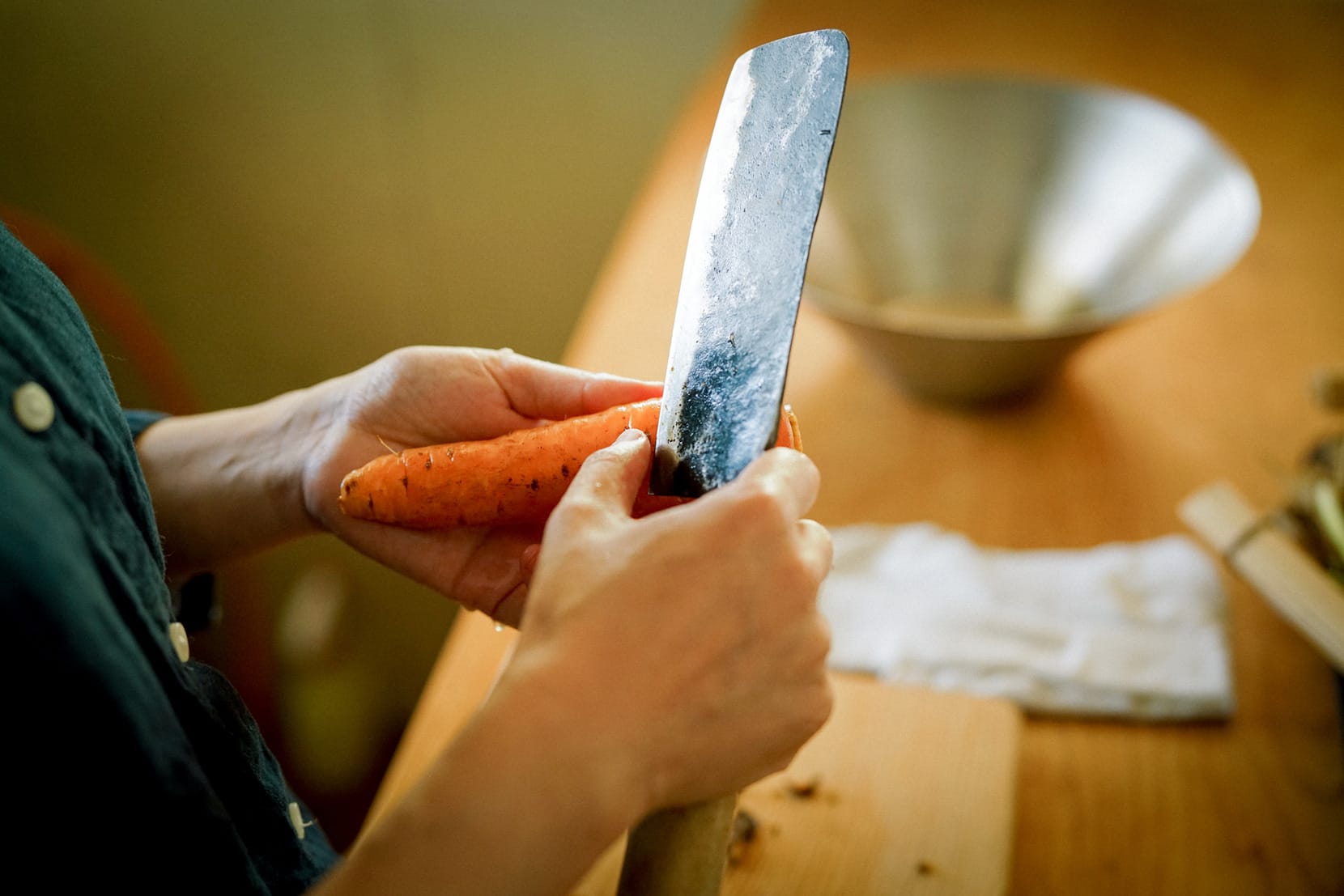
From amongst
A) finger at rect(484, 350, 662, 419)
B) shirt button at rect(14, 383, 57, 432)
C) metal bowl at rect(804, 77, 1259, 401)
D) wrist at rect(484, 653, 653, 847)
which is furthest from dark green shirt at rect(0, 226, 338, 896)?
metal bowl at rect(804, 77, 1259, 401)

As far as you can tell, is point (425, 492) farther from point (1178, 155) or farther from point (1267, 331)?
point (1267, 331)

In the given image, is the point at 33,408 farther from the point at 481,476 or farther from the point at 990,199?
the point at 990,199

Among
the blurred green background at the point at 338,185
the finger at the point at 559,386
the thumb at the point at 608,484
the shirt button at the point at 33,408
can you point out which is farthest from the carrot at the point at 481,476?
the blurred green background at the point at 338,185

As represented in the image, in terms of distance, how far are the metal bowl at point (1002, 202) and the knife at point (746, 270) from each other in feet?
1.74

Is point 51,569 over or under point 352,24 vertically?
under

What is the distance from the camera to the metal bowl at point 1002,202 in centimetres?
111

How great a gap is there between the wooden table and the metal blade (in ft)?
1.33

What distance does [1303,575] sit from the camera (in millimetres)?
799

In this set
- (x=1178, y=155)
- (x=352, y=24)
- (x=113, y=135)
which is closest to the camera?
(x=1178, y=155)

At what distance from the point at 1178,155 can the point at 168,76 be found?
68.8 inches

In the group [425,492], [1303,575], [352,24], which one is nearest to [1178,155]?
[1303,575]

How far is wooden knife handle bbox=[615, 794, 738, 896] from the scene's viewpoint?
455 mm

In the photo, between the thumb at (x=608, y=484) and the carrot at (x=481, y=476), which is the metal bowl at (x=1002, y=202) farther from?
the thumb at (x=608, y=484)

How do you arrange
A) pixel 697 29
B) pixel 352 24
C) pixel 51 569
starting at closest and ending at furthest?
pixel 51 569 → pixel 352 24 → pixel 697 29
